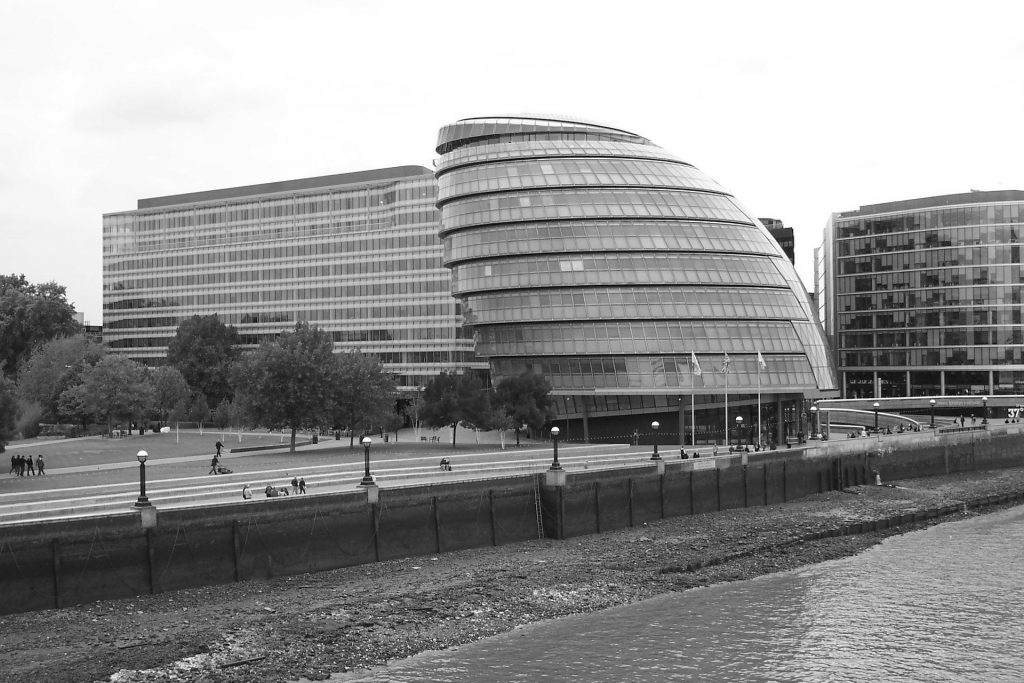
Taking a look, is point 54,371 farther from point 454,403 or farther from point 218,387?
point 454,403

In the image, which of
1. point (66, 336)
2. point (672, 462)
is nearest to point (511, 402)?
point (672, 462)

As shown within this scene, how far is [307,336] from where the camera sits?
82750 mm

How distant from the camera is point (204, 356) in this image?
413 ft

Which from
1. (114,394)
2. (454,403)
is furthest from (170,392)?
(454,403)

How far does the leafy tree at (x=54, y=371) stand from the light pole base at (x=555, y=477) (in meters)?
64.9

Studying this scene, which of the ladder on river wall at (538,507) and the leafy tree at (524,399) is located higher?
the leafy tree at (524,399)

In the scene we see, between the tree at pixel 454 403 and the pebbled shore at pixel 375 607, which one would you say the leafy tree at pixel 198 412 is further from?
the pebbled shore at pixel 375 607

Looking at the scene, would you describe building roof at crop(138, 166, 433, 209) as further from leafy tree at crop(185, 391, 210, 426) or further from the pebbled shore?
the pebbled shore

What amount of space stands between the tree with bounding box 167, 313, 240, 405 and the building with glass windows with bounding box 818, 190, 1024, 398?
103 meters

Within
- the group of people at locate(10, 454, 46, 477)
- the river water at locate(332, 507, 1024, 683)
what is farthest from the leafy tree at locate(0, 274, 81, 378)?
the river water at locate(332, 507, 1024, 683)

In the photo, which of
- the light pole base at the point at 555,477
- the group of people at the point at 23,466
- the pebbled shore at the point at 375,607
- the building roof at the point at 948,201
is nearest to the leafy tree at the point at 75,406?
the group of people at the point at 23,466

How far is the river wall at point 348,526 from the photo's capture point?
120 ft

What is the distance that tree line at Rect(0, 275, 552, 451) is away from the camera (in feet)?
261

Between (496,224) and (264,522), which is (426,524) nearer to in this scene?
(264,522)
